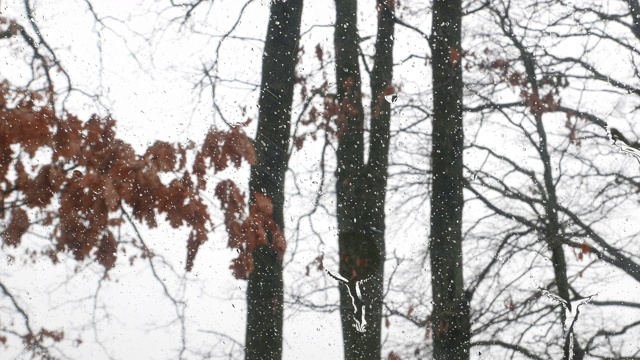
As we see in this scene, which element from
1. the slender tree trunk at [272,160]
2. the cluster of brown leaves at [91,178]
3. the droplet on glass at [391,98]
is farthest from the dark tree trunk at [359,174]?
the cluster of brown leaves at [91,178]

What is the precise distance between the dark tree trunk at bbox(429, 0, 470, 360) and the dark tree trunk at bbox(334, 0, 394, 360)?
295mm

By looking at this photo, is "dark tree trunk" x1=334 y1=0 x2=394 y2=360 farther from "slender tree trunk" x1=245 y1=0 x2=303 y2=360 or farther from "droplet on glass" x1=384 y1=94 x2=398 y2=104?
"slender tree trunk" x1=245 y1=0 x2=303 y2=360

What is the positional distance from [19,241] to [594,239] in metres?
3.21

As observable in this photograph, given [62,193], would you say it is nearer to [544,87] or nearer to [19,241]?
[19,241]

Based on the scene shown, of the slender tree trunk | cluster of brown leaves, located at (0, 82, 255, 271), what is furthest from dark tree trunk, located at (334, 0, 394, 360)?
cluster of brown leaves, located at (0, 82, 255, 271)

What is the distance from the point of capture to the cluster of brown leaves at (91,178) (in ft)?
9.58

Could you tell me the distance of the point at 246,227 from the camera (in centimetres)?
340

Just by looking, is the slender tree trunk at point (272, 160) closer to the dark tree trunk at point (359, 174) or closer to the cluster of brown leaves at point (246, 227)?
the cluster of brown leaves at point (246, 227)

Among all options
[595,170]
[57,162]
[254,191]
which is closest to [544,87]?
[595,170]

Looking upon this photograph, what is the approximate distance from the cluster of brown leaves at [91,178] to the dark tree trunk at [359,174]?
598mm

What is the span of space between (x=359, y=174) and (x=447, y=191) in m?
0.52

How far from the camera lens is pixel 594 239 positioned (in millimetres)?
3957

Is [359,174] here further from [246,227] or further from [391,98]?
[246,227]

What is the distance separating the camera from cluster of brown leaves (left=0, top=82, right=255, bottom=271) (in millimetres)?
2920
